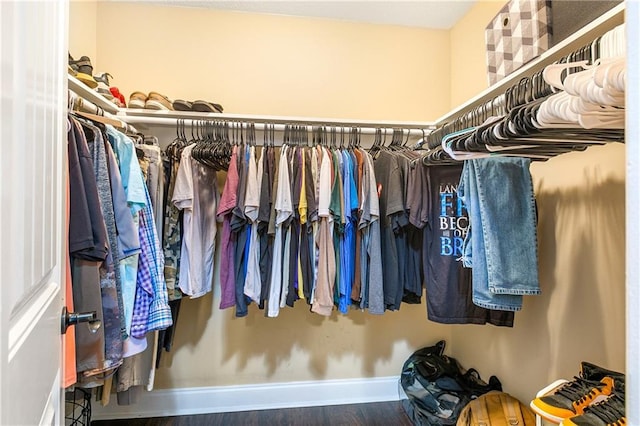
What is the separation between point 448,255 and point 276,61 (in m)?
1.62

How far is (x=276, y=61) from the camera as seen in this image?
2094mm

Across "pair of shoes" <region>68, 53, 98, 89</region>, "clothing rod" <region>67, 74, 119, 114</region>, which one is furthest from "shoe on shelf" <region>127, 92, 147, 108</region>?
"pair of shoes" <region>68, 53, 98, 89</region>

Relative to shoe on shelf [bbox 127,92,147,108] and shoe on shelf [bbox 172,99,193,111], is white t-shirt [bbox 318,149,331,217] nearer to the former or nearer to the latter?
shoe on shelf [bbox 172,99,193,111]

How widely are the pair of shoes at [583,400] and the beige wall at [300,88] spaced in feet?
2.35

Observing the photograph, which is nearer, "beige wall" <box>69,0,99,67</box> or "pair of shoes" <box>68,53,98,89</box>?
"pair of shoes" <box>68,53,98,89</box>

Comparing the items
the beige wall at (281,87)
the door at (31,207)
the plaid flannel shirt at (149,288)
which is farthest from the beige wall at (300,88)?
the door at (31,207)

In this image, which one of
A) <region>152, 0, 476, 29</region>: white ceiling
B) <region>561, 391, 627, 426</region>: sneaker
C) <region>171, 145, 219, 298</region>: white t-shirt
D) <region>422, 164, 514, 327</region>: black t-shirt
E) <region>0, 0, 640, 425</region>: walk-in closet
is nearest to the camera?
<region>0, 0, 640, 425</region>: walk-in closet

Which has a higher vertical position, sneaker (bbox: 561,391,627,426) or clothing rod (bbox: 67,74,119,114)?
clothing rod (bbox: 67,74,119,114)

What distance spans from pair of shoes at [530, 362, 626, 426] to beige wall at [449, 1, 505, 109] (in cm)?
147

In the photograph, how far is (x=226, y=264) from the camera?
1.60 m

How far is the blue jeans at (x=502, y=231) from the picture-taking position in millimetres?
1166

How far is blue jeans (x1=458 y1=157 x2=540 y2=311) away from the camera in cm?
117

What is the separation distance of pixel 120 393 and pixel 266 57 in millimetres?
2076

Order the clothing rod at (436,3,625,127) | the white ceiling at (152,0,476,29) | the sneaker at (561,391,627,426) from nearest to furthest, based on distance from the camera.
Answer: the sneaker at (561,391,627,426)
the clothing rod at (436,3,625,127)
the white ceiling at (152,0,476,29)
